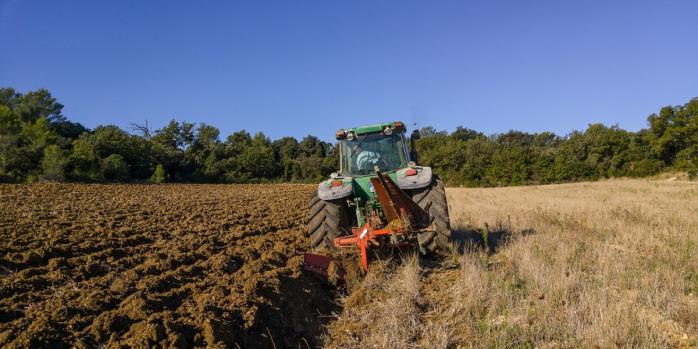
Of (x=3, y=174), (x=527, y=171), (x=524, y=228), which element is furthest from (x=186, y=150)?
(x=524, y=228)

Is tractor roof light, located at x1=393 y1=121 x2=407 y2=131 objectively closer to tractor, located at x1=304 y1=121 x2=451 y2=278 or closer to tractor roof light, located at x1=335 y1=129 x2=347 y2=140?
→ tractor, located at x1=304 y1=121 x2=451 y2=278

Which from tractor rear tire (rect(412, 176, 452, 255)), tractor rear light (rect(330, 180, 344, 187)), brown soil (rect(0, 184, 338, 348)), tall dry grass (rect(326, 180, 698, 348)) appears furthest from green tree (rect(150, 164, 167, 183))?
tall dry grass (rect(326, 180, 698, 348))

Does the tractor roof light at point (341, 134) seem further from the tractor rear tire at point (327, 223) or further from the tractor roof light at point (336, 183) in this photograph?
the tractor rear tire at point (327, 223)

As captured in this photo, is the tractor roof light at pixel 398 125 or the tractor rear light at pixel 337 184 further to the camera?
the tractor roof light at pixel 398 125

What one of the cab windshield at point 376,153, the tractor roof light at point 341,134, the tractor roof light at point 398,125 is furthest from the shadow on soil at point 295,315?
the tractor roof light at point 398,125

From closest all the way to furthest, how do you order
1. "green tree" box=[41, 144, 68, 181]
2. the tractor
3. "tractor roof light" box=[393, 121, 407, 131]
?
the tractor
"tractor roof light" box=[393, 121, 407, 131]
"green tree" box=[41, 144, 68, 181]

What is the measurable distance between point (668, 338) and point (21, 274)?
18.7 feet

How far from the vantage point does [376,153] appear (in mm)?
6445

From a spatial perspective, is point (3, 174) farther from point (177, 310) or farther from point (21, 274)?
point (177, 310)

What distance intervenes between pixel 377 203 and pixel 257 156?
38.9 meters

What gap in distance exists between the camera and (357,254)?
546 cm

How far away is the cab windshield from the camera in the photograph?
638 centimetres

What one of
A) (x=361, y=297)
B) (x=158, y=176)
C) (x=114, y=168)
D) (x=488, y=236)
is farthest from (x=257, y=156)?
(x=361, y=297)

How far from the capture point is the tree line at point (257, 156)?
2885 cm
